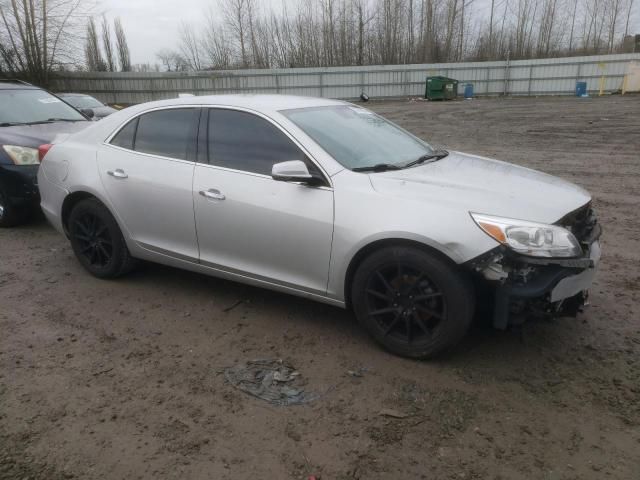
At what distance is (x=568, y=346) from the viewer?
3354mm

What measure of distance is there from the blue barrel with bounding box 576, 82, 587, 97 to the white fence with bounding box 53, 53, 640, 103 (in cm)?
185

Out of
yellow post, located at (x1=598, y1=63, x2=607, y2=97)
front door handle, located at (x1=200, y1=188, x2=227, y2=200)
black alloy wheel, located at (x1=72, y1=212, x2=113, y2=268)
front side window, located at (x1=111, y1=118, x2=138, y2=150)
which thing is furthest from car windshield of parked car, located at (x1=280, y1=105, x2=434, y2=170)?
yellow post, located at (x1=598, y1=63, x2=607, y2=97)

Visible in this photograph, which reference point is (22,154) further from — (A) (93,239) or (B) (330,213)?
(B) (330,213)

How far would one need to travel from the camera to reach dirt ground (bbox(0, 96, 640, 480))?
2.41m

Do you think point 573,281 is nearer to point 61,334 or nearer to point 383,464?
point 383,464

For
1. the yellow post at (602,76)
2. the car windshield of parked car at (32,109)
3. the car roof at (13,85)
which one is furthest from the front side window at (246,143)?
the yellow post at (602,76)

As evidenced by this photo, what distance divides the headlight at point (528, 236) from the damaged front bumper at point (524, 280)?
42 millimetres

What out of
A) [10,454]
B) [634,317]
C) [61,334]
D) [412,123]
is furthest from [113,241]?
[412,123]

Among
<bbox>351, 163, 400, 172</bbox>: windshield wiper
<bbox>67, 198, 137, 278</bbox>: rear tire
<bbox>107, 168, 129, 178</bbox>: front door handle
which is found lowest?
<bbox>67, 198, 137, 278</bbox>: rear tire

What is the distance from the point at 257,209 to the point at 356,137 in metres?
0.96

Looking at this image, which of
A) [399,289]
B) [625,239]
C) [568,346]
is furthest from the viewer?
[625,239]

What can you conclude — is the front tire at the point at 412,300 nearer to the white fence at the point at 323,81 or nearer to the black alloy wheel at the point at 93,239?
the black alloy wheel at the point at 93,239

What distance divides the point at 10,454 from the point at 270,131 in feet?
7.98

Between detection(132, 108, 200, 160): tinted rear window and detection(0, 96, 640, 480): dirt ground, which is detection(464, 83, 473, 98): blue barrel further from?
detection(132, 108, 200, 160): tinted rear window
